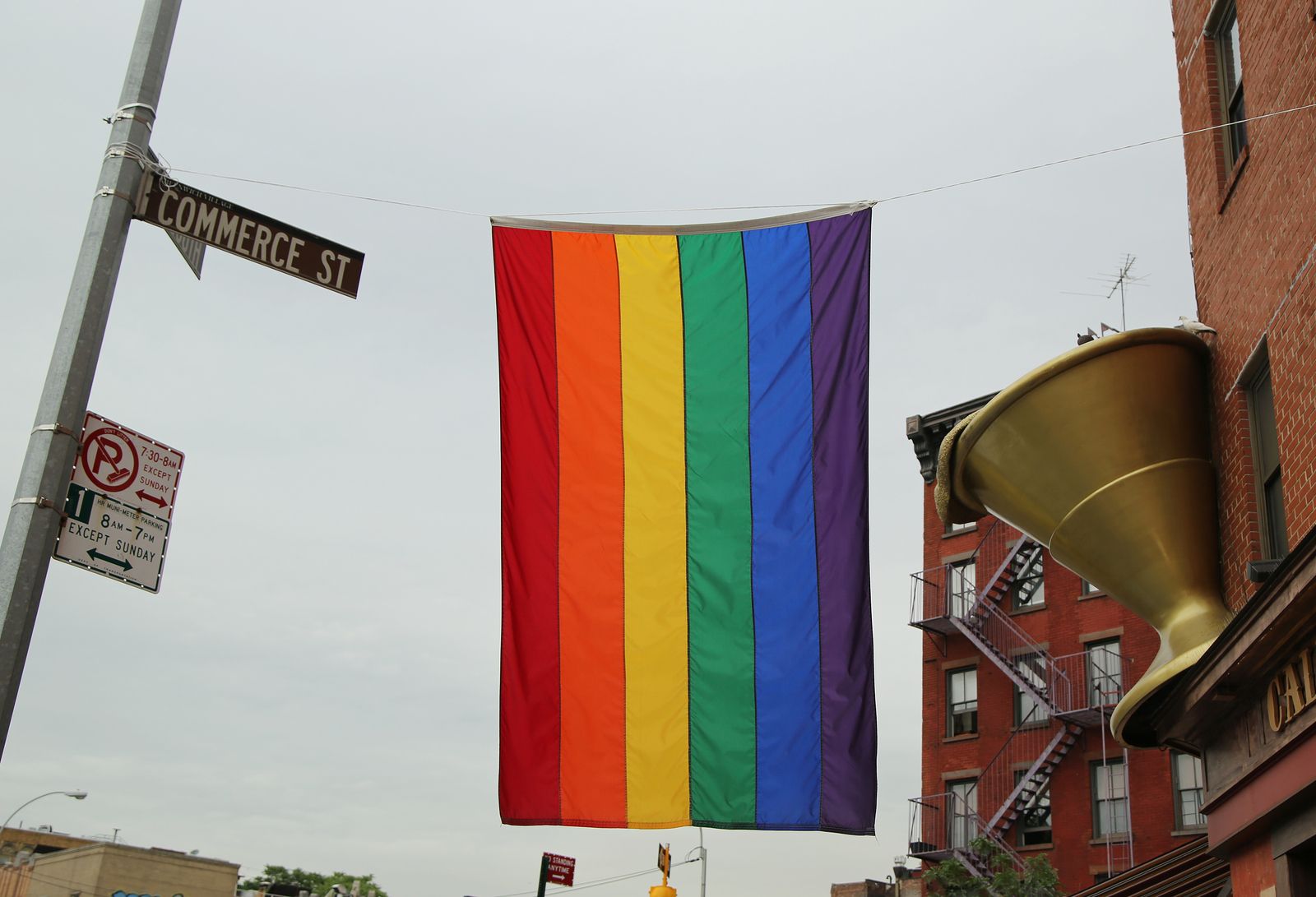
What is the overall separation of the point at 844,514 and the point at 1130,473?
2524mm

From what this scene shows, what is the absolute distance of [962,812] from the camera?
37.3m

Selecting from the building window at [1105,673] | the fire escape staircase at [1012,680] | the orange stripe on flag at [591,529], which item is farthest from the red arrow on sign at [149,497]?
the building window at [1105,673]

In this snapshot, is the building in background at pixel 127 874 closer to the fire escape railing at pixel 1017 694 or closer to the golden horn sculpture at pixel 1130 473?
the fire escape railing at pixel 1017 694

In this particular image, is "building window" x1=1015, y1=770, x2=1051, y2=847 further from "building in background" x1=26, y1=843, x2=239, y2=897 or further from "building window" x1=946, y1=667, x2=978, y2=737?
"building in background" x1=26, y1=843, x2=239, y2=897

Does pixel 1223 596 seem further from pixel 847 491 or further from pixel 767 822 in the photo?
pixel 767 822

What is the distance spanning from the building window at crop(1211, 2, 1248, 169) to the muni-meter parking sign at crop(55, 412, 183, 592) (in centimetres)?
915

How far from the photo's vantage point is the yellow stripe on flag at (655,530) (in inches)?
384

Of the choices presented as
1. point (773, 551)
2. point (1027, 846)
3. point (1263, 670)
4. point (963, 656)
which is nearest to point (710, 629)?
point (773, 551)

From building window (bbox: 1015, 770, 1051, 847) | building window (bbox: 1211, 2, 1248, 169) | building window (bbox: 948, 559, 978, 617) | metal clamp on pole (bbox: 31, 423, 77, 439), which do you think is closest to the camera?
metal clamp on pole (bbox: 31, 423, 77, 439)

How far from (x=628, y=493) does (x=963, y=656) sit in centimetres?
3146

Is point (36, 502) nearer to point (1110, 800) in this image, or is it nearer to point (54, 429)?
point (54, 429)

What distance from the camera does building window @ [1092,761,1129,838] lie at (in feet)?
111

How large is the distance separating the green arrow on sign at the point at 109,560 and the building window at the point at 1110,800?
3164 cm

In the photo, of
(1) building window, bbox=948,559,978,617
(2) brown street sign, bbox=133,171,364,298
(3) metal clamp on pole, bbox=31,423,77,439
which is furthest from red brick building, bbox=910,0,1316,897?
(1) building window, bbox=948,559,978,617
